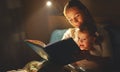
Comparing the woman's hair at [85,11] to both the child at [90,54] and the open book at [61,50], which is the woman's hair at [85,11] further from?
the open book at [61,50]

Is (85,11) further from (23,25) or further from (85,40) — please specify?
(23,25)

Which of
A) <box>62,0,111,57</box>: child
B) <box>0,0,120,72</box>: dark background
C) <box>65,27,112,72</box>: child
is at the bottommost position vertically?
<box>65,27,112,72</box>: child

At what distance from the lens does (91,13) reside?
146 centimetres

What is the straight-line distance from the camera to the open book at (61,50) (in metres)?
1.27

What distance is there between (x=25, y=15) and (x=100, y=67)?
1.69 feet

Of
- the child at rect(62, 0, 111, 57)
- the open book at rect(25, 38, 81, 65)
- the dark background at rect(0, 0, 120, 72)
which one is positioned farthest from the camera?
the dark background at rect(0, 0, 120, 72)

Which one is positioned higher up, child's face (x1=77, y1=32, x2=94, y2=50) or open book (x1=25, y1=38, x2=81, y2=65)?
child's face (x1=77, y1=32, x2=94, y2=50)

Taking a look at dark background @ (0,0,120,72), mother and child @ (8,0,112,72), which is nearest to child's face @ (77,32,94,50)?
mother and child @ (8,0,112,72)

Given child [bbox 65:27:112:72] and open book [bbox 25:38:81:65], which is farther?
child [bbox 65:27:112:72]

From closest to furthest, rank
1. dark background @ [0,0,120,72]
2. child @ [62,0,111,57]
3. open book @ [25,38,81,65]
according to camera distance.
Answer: open book @ [25,38,81,65] → child @ [62,0,111,57] → dark background @ [0,0,120,72]

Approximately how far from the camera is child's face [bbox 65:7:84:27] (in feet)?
4.82

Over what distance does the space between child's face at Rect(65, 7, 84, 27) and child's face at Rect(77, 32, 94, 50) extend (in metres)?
0.06

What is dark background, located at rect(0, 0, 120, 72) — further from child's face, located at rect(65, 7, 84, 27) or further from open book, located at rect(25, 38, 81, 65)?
open book, located at rect(25, 38, 81, 65)

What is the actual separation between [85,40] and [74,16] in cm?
13
